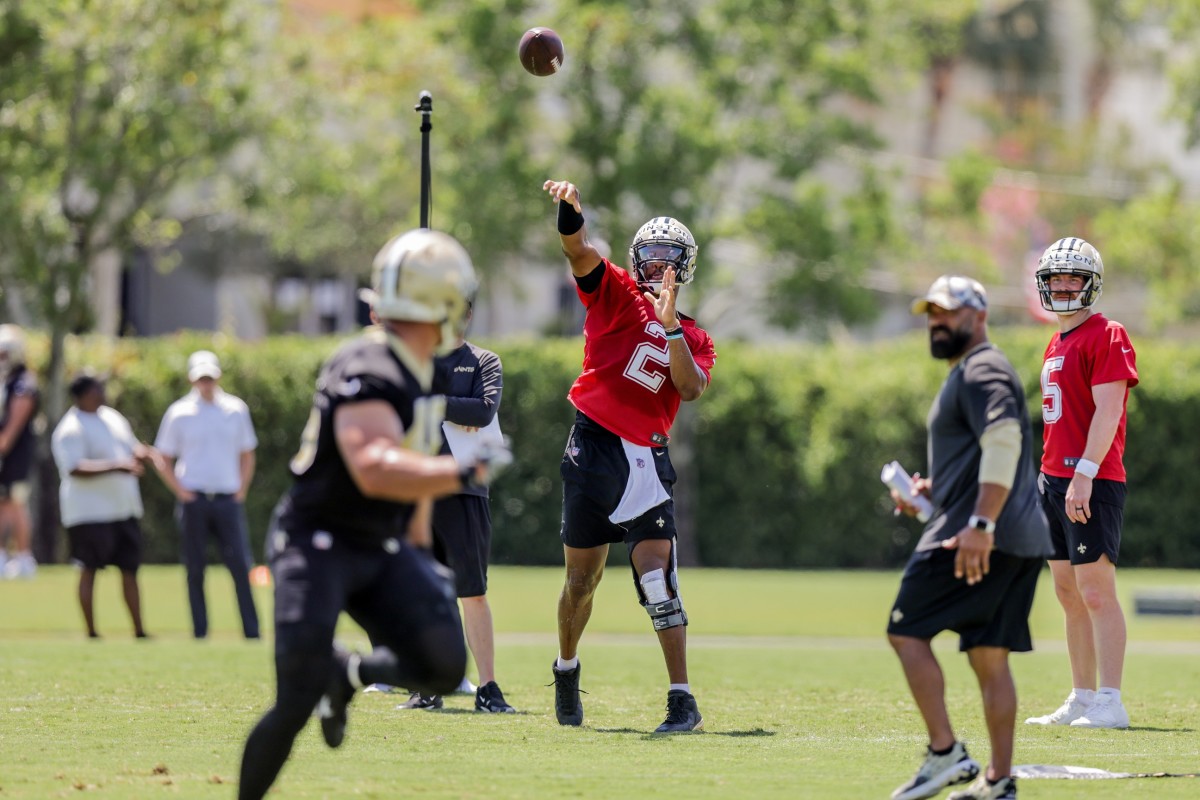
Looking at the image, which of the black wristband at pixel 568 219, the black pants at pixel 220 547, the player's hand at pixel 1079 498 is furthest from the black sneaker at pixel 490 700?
the black pants at pixel 220 547

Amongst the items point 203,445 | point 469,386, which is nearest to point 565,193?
point 469,386

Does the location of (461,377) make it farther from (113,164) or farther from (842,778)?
(113,164)

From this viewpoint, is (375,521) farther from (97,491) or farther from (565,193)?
(97,491)

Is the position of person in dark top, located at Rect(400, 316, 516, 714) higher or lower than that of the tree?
lower

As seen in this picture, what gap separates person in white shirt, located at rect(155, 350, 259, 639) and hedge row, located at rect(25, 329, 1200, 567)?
11.4 meters

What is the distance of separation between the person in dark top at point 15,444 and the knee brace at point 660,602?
46.6ft

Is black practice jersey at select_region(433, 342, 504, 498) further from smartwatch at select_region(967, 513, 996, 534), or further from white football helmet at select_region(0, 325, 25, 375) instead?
white football helmet at select_region(0, 325, 25, 375)

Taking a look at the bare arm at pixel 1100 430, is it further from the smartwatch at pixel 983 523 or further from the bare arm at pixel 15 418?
the bare arm at pixel 15 418

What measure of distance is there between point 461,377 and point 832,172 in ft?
120

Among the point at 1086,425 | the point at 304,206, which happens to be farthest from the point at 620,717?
the point at 304,206

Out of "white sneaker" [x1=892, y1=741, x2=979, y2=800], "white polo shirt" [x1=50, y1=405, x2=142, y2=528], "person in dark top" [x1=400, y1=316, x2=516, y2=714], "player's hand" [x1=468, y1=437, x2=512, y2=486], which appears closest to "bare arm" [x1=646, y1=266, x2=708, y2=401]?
"person in dark top" [x1=400, y1=316, x2=516, y2=714]

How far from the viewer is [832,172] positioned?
153 feet

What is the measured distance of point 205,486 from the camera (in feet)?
54.3

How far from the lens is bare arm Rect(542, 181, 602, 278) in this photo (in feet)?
31.6
